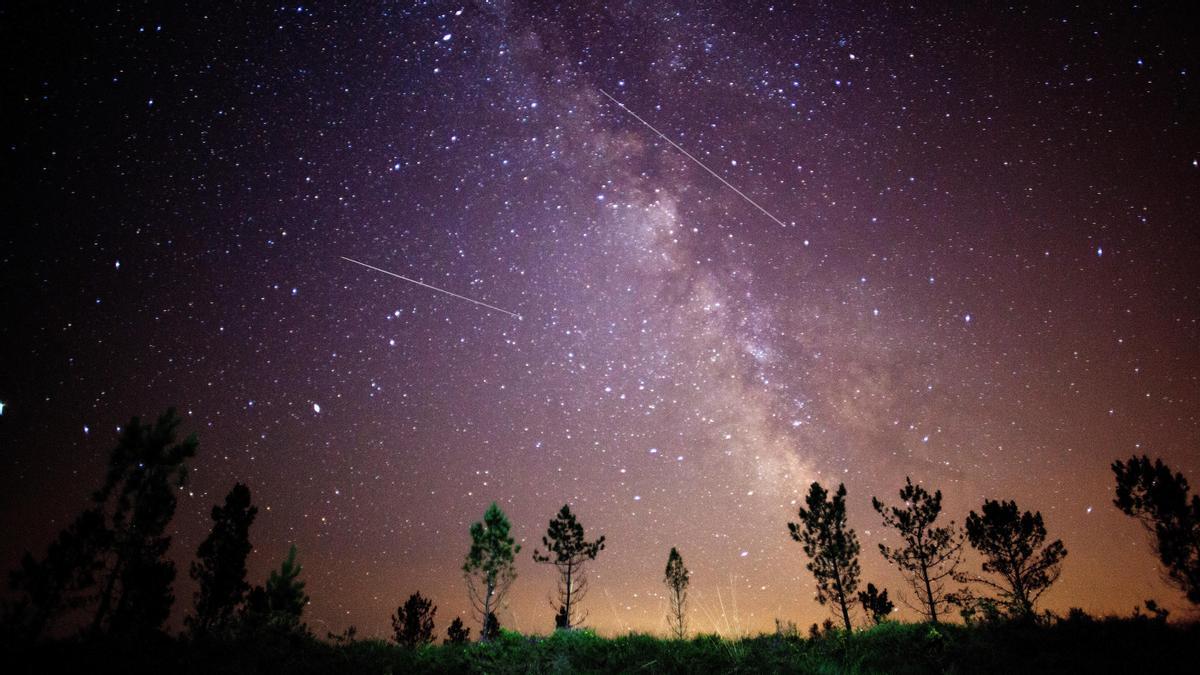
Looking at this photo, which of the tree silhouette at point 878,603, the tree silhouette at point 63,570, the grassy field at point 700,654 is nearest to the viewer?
the grassy field at point 700,654

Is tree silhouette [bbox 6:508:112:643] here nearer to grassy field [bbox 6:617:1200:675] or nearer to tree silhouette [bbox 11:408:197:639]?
tree silhouette [bbox 11:408:197:639]

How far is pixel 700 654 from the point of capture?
9.35 meters

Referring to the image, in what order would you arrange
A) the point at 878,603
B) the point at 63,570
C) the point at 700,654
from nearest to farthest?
the point at 700,654, the point at 63,570, the point at 878,603

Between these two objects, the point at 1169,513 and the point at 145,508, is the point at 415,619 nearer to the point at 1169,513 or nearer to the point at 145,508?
the point at 145,508

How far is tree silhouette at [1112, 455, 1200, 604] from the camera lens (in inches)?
843

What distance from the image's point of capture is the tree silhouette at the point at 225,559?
87.5ft

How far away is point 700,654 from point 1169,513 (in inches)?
1031

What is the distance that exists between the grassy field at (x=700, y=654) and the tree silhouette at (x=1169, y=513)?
16.1 metres

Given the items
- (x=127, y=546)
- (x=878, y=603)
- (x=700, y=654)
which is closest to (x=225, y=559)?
(x=127, y=546)

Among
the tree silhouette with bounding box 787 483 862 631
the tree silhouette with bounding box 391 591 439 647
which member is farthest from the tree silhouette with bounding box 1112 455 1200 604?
the tree silhouette with bounding box 391 591 439 647

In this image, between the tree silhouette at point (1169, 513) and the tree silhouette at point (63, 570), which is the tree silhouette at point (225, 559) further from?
the tree silhouette at point (1169, 513)

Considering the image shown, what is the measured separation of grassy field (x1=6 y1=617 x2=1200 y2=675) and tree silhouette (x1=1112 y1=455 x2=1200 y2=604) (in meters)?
16.1

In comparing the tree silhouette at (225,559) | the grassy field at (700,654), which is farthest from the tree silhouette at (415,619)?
the grassy field at (700,654)

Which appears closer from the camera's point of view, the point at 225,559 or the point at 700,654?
the point at 700,654
